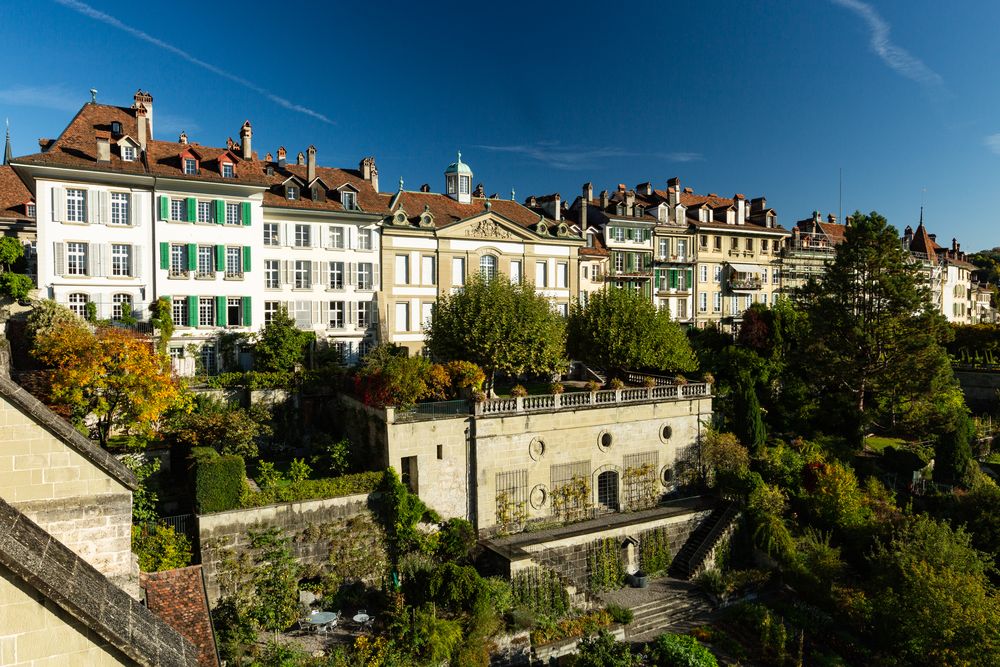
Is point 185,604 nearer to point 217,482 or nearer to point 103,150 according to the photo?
point 217,482

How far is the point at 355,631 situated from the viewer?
19.9 meters

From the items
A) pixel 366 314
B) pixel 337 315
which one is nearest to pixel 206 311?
pixel 337 315

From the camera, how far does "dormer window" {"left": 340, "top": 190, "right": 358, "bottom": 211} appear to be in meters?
38.1

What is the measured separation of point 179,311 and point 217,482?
1594 centimetres

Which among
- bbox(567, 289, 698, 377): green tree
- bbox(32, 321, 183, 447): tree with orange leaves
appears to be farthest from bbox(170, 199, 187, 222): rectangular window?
bbox(567, 289, 698, 377): green tree

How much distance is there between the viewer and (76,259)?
99.9ft

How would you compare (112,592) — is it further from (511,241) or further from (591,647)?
(511,241)

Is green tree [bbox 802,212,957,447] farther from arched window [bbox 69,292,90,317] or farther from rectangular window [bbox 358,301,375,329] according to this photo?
arched window [bbox 69,292,90,317]

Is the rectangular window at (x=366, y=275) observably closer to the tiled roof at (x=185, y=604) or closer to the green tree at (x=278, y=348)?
the green tree at (x=278, y=348)

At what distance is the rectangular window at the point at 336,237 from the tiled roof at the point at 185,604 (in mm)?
26165

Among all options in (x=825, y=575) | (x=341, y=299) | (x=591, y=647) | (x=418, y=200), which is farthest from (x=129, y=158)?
(x=825, y=575)

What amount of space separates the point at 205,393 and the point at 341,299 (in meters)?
12.1

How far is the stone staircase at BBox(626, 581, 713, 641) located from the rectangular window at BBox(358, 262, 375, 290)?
23772mm

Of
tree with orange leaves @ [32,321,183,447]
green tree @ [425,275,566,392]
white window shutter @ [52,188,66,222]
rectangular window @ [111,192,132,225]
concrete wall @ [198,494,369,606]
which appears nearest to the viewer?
concrete wall @ [198,494,369,606]
